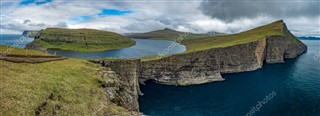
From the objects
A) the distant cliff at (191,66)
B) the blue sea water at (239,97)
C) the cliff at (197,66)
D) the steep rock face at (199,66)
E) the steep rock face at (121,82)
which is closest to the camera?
the steep rock face at (121,82)

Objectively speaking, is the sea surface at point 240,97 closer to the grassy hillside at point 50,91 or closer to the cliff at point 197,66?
the cliff at point 197,66

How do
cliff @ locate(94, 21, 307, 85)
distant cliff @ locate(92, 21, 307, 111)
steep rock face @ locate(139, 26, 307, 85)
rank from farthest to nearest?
steep rock face @ locate(139, 26, 307, 85), cliff @ locate(94, 21, 307, 85), distant cliff @ locate(92, 21, 307, 111)

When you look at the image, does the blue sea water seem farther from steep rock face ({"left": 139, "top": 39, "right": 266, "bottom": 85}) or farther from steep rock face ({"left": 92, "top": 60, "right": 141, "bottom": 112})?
steep rock face ({"left": 92, "top": 60, "right": 141, "bottom": 112})

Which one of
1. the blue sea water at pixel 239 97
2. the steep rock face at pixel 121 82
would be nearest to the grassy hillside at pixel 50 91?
the steep rock face at pixel 121 82

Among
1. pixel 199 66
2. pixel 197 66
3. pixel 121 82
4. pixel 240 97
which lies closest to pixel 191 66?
pixel 197 66

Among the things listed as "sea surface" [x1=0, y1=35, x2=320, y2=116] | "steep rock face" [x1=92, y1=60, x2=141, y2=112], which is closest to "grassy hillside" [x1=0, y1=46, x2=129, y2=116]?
"steep rock face" [x1=92, y1=60, x2=141, y2=112]

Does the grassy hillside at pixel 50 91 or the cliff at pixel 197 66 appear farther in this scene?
the cliff at pixel 197 66

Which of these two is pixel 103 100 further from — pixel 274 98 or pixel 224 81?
pixel 224 81
